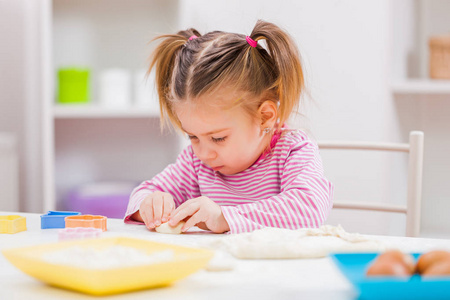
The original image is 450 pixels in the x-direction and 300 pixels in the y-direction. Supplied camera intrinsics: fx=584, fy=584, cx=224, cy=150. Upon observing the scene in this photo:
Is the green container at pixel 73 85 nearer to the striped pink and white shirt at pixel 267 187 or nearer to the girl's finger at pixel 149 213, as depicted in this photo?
the striped pink and white shirt at pixel 267 187

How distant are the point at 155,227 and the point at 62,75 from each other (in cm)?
127

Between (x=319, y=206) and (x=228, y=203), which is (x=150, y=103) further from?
(x=319, y=206)

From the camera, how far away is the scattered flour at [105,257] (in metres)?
0.55

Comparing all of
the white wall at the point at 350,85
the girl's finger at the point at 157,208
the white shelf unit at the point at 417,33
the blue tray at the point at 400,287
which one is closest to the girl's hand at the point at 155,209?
the girl's finger at the point at 157,208

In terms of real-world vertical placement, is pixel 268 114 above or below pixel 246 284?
above

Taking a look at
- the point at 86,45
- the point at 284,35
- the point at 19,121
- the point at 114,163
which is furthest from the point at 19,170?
the point at 284,35

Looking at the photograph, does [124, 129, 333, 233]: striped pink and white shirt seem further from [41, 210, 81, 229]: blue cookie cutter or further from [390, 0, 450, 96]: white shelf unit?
[390, 0, 450, 96]: white shelf unit

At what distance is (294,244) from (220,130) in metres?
0.37

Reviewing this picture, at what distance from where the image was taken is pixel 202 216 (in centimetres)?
90

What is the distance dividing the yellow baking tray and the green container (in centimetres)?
152

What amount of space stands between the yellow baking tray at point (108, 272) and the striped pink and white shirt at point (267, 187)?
34 centimetres

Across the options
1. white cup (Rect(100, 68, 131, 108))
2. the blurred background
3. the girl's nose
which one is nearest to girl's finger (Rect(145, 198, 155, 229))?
the girl's nose

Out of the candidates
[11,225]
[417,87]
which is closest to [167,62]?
[11,225]

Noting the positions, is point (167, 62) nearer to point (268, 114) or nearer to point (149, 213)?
point (268, 114)
